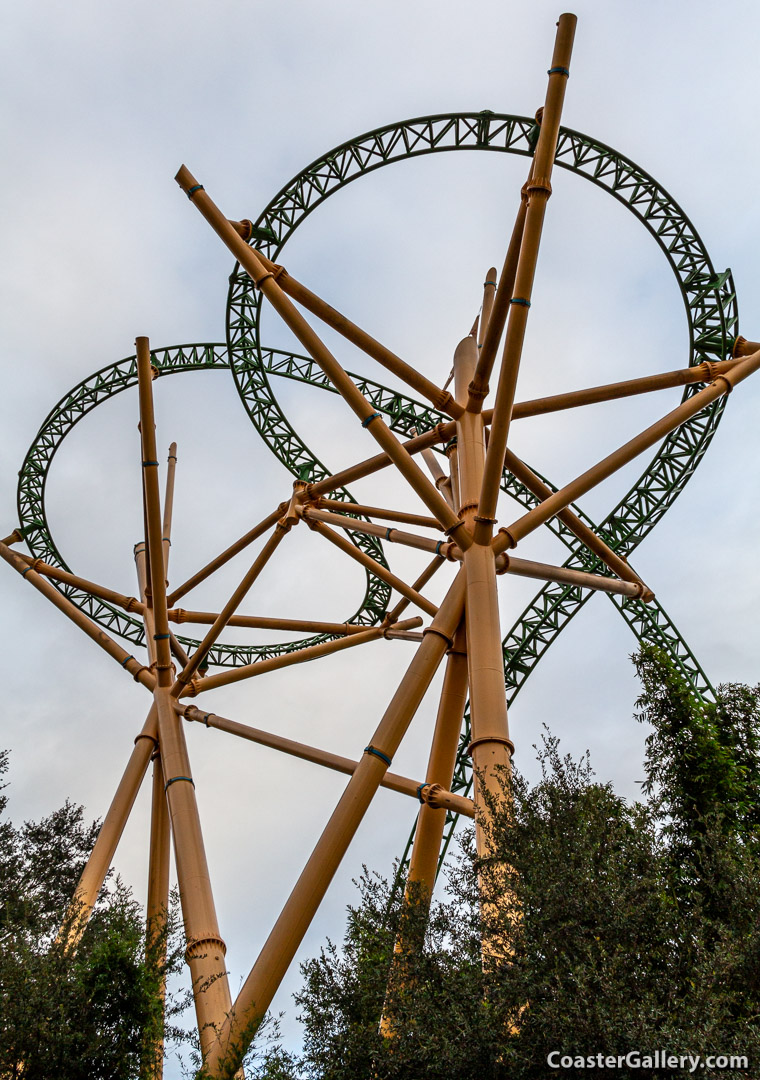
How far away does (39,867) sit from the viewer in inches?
647

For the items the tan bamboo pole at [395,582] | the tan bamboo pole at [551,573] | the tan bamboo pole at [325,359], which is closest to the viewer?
the tan bamboo pole at [325,359]

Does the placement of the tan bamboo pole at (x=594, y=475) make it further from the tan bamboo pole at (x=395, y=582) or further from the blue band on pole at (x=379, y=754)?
the tan bamboo pole at (x=395, y=582)

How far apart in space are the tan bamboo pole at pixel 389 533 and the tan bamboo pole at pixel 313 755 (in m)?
2.15

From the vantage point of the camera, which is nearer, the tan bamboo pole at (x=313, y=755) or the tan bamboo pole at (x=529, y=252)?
the tan bamboo pole at (x=529, y=252)

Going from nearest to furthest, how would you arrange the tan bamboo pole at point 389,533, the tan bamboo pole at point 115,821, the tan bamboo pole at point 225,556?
the tan bamboo pole at point 389,533 < the tan bamboo pole at point 115,821 < the tan bamboo pole at point 225,556

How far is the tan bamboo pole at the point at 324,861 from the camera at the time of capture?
24.8 ft

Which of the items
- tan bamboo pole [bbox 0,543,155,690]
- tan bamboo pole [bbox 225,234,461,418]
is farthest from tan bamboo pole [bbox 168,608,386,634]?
tan bamboo pole [bbox 225,234,461,418]

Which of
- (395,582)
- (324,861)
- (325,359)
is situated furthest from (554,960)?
(395,582)

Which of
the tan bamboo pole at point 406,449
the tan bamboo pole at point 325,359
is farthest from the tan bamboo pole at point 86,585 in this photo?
the tan bamboo pole at point 325,359

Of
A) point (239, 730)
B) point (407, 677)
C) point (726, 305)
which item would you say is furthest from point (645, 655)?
point (726, 305)

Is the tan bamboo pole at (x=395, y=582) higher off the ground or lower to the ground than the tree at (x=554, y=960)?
higher

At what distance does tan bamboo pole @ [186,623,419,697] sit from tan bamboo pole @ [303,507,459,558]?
1595 millimetres

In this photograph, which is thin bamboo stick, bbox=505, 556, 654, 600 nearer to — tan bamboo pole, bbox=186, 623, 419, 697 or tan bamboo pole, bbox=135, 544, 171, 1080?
tan bamboo pole, bbox=186, 623, 419, 697

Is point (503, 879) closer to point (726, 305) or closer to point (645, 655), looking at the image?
point (645, 655)
